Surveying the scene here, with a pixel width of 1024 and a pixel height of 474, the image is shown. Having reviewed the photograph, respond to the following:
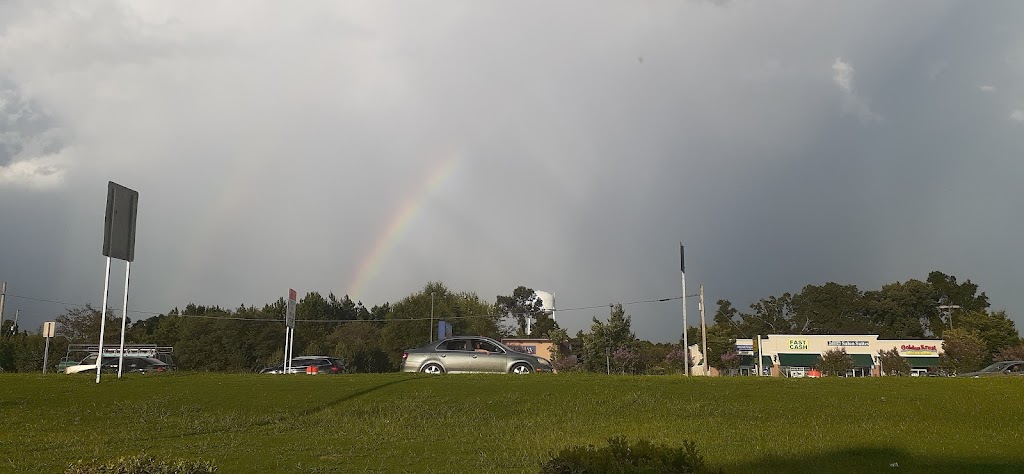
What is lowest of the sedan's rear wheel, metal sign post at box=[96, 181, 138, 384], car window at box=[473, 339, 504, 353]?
the sedan's rear wheel

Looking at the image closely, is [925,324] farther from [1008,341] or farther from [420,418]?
[420,418]

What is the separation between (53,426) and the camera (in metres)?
14.6

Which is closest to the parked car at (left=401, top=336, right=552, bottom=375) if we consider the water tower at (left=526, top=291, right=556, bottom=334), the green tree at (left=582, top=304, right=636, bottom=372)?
the green tree at (left=582, top=304, right=636, bottom=372)

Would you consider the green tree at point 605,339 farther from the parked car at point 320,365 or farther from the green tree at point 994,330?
the green tree at point 994,330

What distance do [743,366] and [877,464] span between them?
254ft

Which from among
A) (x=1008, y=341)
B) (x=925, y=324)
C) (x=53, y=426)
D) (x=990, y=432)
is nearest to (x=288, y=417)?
(x=53, y=426)

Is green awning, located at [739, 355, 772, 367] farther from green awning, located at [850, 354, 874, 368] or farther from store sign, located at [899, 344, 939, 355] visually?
store sign, located at [899, 344, 939, 355]

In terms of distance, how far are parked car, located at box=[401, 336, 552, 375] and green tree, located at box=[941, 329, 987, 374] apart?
43.7 m

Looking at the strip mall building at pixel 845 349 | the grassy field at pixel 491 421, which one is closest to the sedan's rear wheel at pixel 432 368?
the grassy field at pixel 491 421

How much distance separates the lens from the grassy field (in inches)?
440

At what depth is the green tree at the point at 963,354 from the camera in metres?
57.4

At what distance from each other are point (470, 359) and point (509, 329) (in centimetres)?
8386

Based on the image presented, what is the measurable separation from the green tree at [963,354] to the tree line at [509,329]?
8 cm

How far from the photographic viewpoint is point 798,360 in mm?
74938
